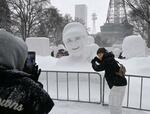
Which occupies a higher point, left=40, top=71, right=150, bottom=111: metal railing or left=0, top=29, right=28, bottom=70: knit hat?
left=0, top=29, right=28, bottom=70: knit hat

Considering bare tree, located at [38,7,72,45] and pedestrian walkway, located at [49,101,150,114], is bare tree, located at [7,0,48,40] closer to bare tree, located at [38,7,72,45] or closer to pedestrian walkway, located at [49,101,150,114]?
bare tree, located at [38,7,72,45]

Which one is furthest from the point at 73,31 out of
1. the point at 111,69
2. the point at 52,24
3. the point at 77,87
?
the point at 52,24

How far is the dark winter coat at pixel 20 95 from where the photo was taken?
2.17m

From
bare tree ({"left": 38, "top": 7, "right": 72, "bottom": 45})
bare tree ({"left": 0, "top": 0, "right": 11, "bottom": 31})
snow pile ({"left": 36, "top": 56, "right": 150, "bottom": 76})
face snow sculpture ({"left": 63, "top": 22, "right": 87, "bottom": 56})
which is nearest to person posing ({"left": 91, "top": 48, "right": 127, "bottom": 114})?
snow pile ({"left": 36, "top": 56, "right": 150, "bottom": 76})

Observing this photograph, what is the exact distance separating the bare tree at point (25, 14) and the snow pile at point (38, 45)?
15376 mm

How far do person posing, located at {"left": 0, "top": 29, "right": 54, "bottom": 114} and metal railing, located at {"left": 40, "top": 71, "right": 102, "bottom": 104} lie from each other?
665 cm

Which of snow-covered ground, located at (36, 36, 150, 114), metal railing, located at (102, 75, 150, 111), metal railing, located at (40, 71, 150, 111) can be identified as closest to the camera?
metal railing, located at (102, 75, 150, 111)

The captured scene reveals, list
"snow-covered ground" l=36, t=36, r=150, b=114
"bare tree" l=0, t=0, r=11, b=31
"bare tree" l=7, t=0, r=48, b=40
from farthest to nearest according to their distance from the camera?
1. "bare tree" l=7, t=0, r=48, b=40
2. "bare tree" l=0, t=0, r=11, b=31
3. "snow-covered ground" l=36, t=36, r=150, b=114

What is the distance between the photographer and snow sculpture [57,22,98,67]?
12.3m

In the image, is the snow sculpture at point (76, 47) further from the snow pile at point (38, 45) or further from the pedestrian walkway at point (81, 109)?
the snow pile at point (38, 45)

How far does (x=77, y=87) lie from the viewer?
10.6 m

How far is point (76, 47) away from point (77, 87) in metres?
2.15

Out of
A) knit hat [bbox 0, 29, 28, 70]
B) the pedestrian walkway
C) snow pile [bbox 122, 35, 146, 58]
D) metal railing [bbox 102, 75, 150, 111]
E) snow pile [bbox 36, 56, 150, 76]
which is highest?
knit hat [bbox 0, 29, 28, 70]

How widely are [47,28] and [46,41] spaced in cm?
2208
